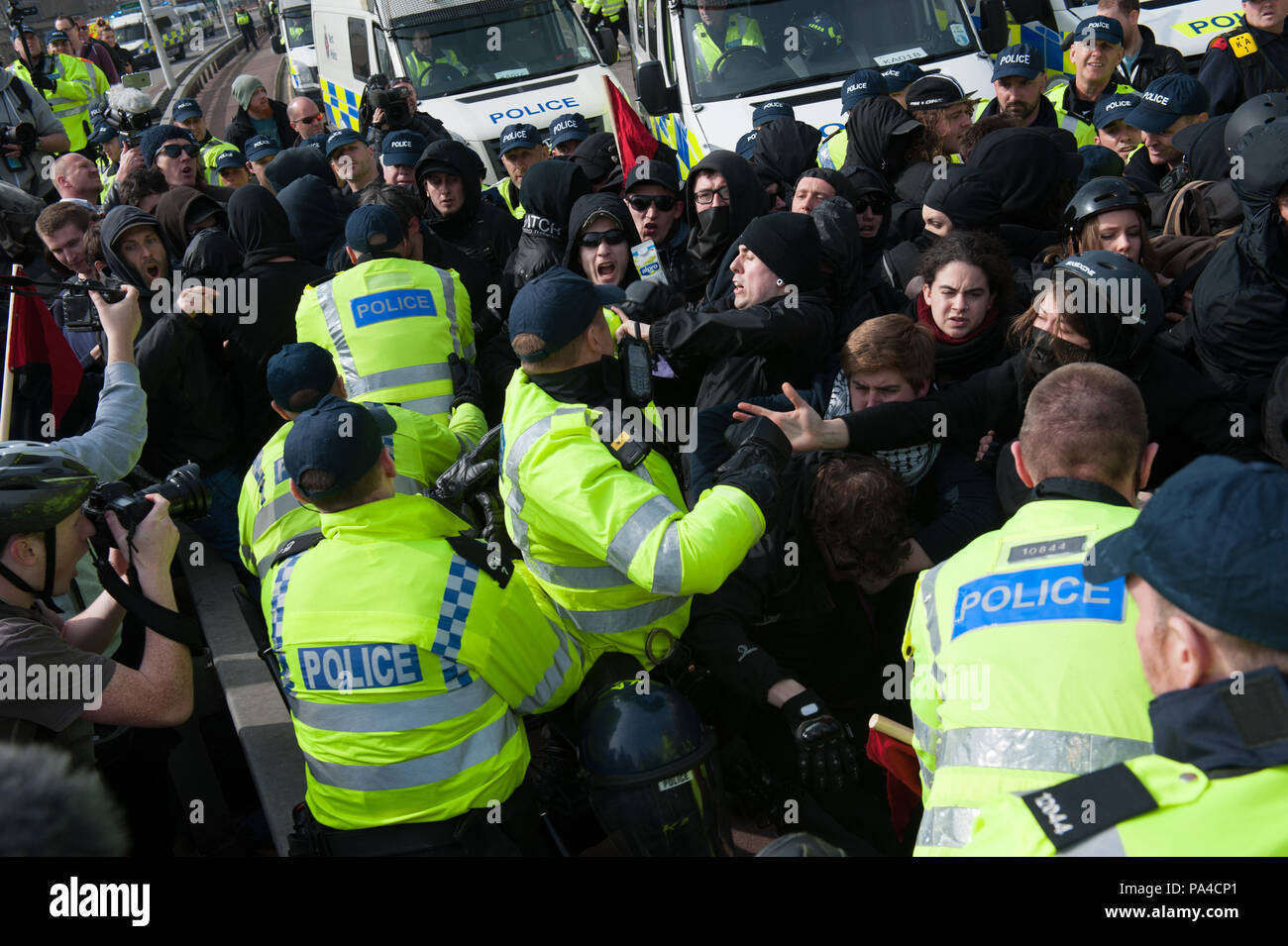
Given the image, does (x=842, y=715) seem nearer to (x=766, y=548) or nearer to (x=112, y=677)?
(x=766, y=548)

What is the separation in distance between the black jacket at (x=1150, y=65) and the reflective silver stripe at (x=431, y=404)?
5418 mm

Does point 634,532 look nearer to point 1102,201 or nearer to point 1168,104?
point 1102,201

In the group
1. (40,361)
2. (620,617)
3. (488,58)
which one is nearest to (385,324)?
(40,361)

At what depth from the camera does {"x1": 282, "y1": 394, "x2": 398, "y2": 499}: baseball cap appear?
8.28ft

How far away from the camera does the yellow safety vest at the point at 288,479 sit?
11.0ft

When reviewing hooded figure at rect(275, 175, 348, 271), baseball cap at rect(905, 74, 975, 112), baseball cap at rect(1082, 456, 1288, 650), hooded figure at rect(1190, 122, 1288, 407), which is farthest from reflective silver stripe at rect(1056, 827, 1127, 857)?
hooded figure at rect(275, 175, 348, 271)

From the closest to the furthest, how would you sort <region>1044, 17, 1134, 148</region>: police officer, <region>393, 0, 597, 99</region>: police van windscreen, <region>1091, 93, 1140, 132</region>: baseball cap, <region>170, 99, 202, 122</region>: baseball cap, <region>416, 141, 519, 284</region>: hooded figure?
<region>1091, 93, 1140, 132</region>: baseball cap, <region>416, 141, 519, 284</region>: hooded figure, <region>1044, 17, 1134, 148</region>: police officer, <region>170, 99, 202, 122</region>: baseball cap, <region>393, 0, 597, 99</region>: police van windscreen

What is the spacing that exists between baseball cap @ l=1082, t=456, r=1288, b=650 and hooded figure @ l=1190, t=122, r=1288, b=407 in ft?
7.17

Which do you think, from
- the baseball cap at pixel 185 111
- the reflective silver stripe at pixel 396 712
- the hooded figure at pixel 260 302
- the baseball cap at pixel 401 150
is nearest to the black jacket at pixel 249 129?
the baseball cap at pixel 185 111

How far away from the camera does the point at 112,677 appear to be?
2.53m

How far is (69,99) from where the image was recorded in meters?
11.5

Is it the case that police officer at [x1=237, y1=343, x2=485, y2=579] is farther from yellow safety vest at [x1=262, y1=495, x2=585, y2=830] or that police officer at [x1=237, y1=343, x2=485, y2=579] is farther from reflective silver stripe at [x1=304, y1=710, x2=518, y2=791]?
reflective silver stripe at [x1=304, y1=710, x2=518, y2=791]
